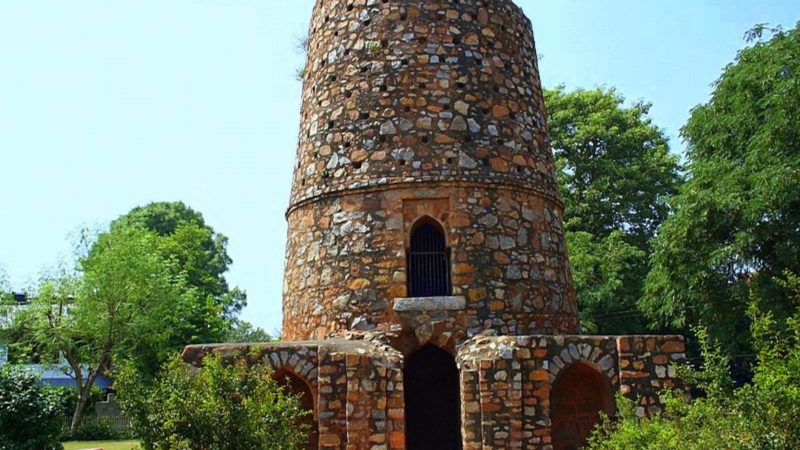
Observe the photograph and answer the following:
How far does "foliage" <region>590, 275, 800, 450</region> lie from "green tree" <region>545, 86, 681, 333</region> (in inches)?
511

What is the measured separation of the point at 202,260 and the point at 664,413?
97.6ft

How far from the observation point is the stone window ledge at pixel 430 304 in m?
11.0

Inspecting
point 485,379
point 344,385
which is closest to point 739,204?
point 485,379

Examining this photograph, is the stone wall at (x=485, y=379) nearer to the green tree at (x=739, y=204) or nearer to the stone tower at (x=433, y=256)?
the stone tower at (x=433, y=256)

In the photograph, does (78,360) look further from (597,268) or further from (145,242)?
(597,268)

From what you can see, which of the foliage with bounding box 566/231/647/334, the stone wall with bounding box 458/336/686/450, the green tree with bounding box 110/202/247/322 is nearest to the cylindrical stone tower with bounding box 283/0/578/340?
the stone wall with bounding box 458/336/686/450

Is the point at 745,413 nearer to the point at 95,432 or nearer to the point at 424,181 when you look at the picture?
the point at 424,181

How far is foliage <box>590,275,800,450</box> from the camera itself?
5.86 meters

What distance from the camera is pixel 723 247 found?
48.9ft

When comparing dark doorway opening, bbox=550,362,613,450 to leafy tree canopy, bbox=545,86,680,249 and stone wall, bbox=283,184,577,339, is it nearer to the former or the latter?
stone wall, bbox=283,184,577,339

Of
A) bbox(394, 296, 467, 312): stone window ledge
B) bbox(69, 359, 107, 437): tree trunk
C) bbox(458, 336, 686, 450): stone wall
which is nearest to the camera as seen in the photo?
bbox(458, 336, 686, 450): stone wall

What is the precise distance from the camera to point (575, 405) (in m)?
10.9

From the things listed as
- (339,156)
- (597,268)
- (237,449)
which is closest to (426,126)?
(339,156)

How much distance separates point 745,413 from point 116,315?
24.0 meters
